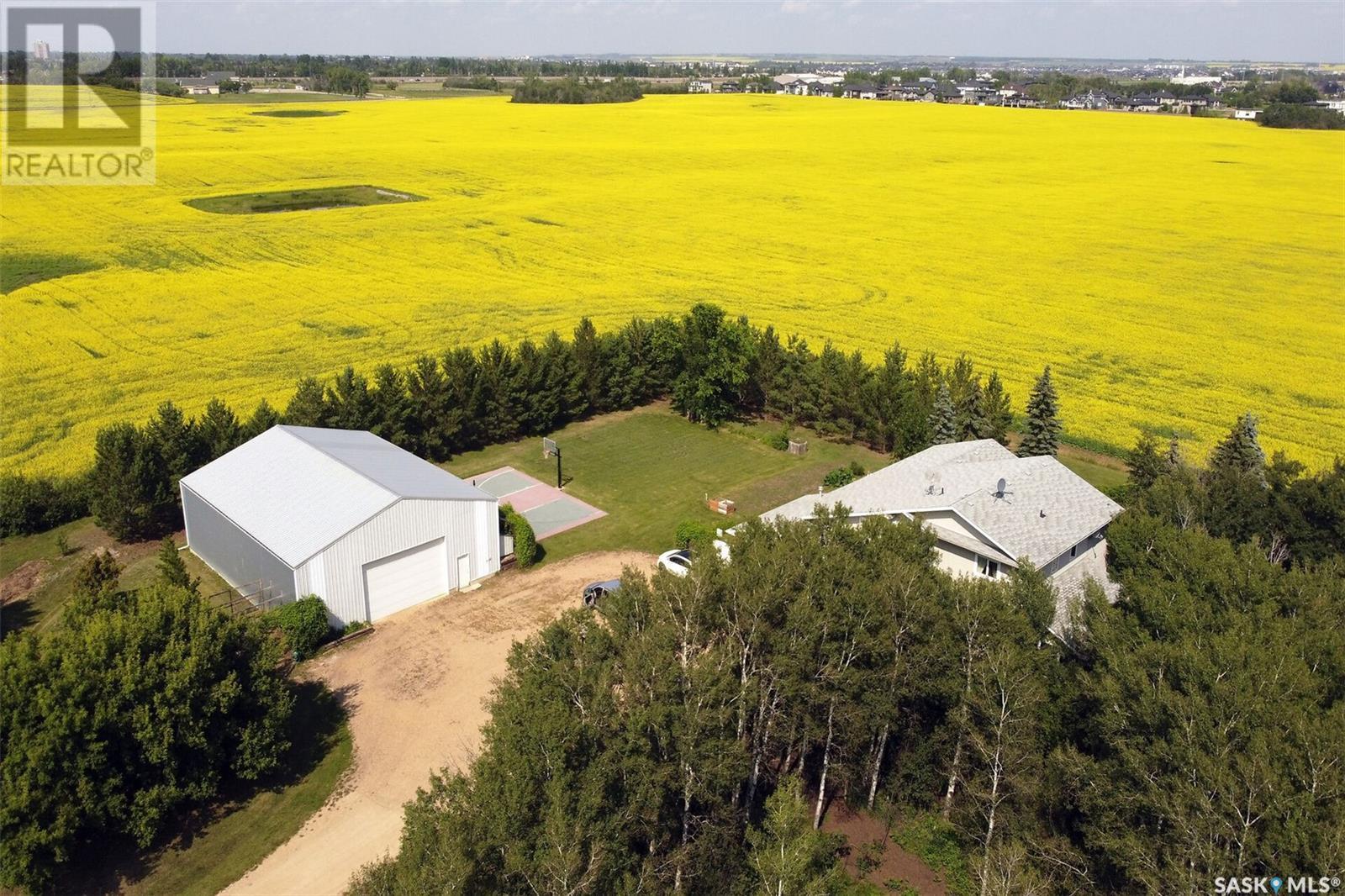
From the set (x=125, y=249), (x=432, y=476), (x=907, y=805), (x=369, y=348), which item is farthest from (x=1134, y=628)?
(x=125, y=249)

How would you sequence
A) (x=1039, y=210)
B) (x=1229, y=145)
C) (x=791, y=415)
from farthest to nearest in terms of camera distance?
(x=1229, y=145) → (x=1039, y=210) → (x=791, y=415)

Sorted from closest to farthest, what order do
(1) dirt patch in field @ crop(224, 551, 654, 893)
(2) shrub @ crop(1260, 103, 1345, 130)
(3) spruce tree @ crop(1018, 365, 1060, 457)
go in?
(1) dirt patch in field @ crop(224, 551, 654, 893)
(3) spruce tree @ crop(1018, 365, 1060, 457)
(2) shrub @ crop(1260, 103, 1345, 130)

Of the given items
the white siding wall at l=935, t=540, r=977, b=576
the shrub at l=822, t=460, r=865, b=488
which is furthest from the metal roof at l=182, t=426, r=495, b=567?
the white siding wall at l=935, t=540, r=977, b=576

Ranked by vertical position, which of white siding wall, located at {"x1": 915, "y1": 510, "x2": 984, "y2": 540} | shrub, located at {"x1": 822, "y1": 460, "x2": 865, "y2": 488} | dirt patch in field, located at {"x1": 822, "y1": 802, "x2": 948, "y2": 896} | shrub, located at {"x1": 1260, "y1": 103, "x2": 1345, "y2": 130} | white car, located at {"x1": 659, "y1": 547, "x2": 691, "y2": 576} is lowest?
dirt patch in field, located at {"x1": 822, "y1": 802, "x2": 948, "y2": 896}

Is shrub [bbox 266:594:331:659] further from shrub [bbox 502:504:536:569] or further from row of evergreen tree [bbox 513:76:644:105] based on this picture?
row of evergreen tree [bbox 513:76:644:105]

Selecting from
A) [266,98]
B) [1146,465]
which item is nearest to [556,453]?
[1146,465]

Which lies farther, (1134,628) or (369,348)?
(369,348)

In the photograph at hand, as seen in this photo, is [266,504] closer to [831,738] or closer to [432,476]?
[432,476]

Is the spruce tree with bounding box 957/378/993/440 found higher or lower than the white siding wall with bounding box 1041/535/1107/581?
higher

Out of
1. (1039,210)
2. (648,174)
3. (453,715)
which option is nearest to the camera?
(453,715)
